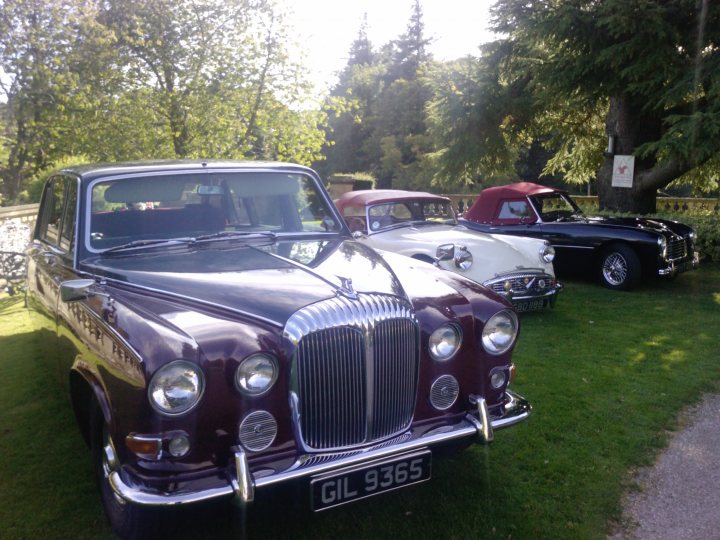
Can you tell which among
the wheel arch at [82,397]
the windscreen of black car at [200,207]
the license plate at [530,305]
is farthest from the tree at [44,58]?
the wheel arch at [82,397]

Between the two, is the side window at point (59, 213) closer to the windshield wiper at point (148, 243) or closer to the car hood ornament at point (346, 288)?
the windshield wiper at point (148, 243)

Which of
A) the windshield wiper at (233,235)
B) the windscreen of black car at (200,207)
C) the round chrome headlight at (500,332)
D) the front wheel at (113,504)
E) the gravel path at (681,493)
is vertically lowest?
the gravel path at (681,493)

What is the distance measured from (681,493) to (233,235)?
10.5 feet

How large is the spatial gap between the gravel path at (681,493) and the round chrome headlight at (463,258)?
3067 millimetres

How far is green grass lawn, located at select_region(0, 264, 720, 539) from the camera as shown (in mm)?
3215

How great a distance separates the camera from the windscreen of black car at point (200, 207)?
3.99 metres

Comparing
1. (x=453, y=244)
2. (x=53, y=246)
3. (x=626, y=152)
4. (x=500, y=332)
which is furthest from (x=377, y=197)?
(x=626, y=152)

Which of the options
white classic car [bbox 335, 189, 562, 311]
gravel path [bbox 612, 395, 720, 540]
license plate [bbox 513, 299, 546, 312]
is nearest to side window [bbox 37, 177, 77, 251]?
white classic car [bbox 335, 189, 562, 311]

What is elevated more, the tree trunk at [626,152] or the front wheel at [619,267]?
the tree trunk at [626,152]

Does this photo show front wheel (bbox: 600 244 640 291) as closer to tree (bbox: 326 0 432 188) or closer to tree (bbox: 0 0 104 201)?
tree (bbox: 0 0 104 201)

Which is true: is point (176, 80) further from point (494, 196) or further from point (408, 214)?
point (494, 196)

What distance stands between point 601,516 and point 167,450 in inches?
92.3

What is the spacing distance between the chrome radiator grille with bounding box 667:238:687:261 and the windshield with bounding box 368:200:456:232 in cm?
331

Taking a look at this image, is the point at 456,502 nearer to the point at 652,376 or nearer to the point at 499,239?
the point at 652,376
